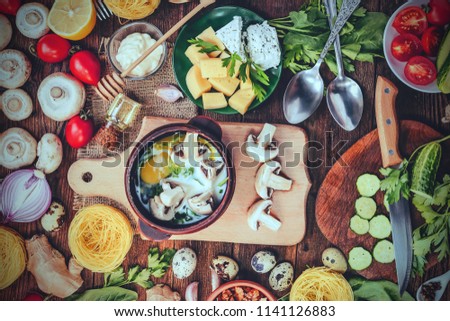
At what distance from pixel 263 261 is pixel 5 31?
1.77 m

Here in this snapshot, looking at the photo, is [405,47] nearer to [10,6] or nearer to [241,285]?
[241,285]

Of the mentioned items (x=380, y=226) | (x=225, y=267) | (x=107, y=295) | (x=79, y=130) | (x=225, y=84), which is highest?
(x=225, y=84)

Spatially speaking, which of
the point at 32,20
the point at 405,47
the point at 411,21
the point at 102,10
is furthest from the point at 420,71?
the point at 32,20

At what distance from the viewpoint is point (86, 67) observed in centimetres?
241

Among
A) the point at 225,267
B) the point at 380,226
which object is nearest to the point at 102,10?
the point at 225,267

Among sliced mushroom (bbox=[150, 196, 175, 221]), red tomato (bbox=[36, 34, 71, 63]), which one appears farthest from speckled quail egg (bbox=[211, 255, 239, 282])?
red tomato (bbox=[36, 34, 71, 63])

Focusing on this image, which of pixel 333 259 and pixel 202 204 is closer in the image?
pixel 202 204

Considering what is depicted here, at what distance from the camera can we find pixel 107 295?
246 cm

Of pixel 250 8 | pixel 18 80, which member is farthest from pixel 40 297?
pixel 250 8

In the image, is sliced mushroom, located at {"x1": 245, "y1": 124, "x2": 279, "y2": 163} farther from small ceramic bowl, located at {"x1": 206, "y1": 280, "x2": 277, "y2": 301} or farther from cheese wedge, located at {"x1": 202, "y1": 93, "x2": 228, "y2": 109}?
small ceramic bowl, located at {"x1": 206, "y1": 280, "x2": 277, "y2": 301}

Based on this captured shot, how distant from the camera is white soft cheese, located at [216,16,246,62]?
2.35 m

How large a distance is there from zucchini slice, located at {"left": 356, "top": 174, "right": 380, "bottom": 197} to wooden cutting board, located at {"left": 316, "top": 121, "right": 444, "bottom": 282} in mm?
22

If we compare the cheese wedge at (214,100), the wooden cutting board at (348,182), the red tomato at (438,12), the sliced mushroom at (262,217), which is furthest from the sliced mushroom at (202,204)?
the red tomato at (438,12)

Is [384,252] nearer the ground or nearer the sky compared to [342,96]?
nearer the ground
